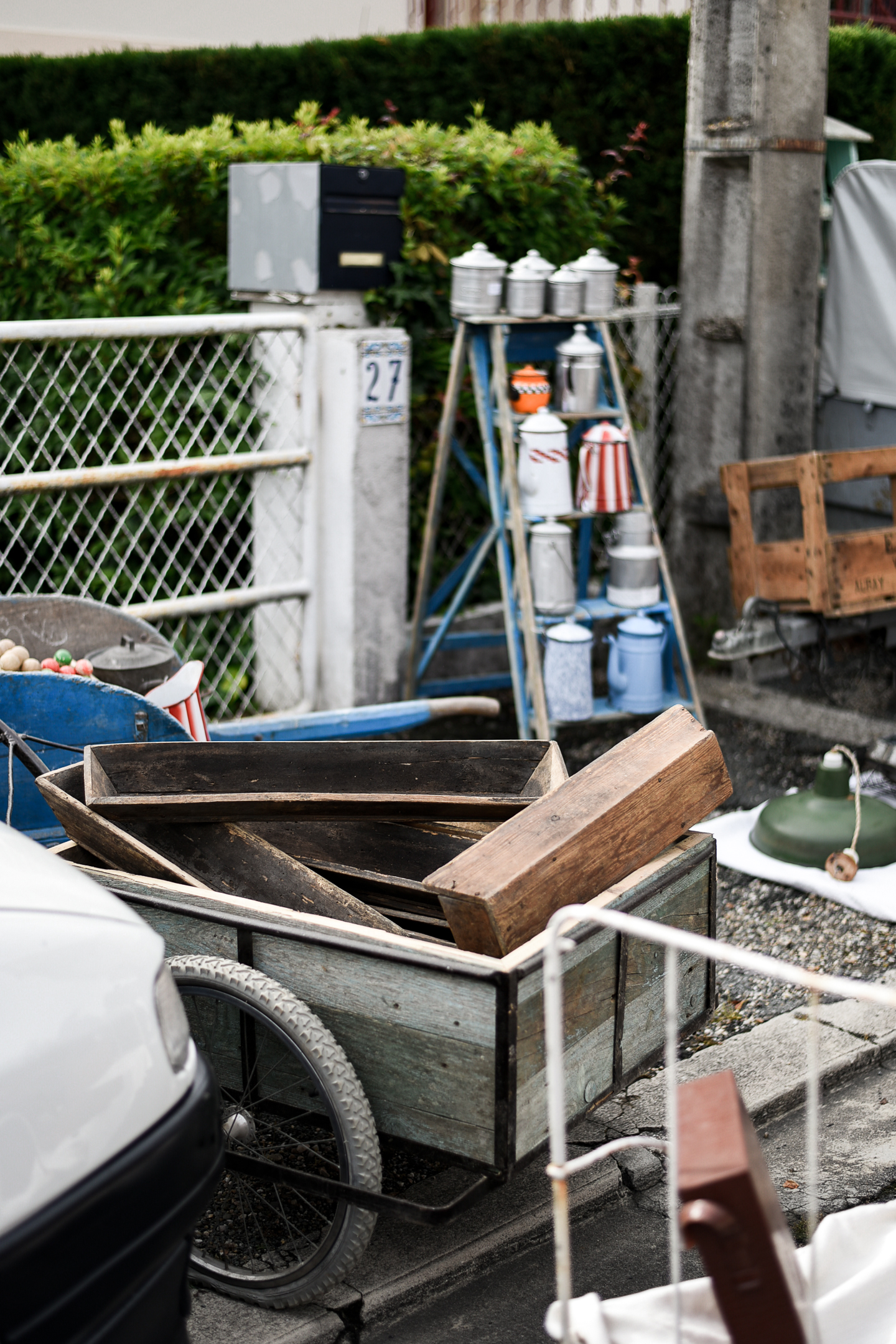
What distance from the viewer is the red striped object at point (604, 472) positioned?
215 inches

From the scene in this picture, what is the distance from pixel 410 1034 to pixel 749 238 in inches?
193

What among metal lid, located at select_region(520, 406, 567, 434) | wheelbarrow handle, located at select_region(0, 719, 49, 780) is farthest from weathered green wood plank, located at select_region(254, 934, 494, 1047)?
metal lid, located at select_region(520, 406, 567, 434)

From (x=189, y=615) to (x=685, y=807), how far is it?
2.93 meters

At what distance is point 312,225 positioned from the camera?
17.3 feet

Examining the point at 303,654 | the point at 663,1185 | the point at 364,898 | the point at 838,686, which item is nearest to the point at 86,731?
the point at 364,898

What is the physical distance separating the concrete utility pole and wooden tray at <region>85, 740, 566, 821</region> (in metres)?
3.72

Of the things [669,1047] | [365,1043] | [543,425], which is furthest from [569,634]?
[669,1047]

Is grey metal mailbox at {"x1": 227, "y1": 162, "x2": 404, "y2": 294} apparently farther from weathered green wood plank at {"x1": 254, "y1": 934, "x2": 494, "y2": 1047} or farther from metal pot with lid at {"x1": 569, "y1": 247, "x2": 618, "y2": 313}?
weathered green wood plank at {"x1": 254, "y1": 934, "x2": 494, "y2": 1047}

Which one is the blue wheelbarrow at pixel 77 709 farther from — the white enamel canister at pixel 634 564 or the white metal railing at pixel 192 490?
the white enamel canister at pixel 634 564

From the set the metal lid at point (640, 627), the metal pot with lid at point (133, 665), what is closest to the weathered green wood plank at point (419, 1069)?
the metal pot with lid at point (133, 665)

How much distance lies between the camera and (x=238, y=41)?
42.4 ft

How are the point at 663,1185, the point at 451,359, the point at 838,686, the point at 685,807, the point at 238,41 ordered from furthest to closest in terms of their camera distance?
the point at 238,41, the point at 838,686, the point at 451,359, the point at 663,1185, the point at 685,807

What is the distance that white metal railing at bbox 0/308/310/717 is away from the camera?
17.4 ft

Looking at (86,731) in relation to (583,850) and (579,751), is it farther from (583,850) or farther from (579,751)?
(579,751)
